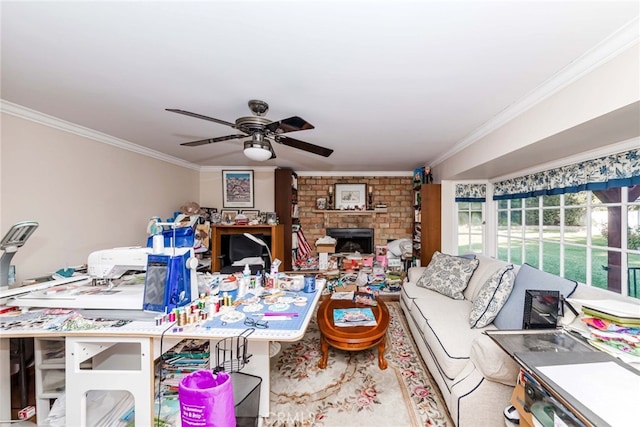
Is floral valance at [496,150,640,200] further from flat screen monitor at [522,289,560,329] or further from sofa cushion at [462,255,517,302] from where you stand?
flat screen monitor at [522,289,560,329]

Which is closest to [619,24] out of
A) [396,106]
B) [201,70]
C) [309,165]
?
[396,106]

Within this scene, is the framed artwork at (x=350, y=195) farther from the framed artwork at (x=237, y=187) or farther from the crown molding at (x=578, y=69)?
the crown molding at (x=578, y=69)

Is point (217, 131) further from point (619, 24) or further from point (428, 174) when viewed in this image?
point (428, 174)

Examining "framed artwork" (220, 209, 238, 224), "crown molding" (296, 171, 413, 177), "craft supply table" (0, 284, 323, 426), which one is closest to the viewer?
"craft supply table" (0, 284, 323, 426)

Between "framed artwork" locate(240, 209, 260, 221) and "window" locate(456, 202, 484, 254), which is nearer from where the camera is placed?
"window" locate(456, 202, 484, 254)

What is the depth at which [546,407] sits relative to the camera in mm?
950

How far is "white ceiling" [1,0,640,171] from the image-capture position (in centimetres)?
99

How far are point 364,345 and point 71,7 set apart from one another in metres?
2.52

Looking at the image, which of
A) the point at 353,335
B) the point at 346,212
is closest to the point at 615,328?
the point at 353,335

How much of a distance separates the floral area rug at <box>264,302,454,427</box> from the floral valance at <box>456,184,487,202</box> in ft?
6.96

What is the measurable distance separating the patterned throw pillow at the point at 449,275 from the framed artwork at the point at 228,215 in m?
2.93

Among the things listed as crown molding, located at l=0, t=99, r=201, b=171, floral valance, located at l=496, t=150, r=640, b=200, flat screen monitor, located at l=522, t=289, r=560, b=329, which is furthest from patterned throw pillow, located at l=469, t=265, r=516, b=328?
crown molding, located at l=0, t=99, r=201, b=171

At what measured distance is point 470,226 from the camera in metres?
3.46

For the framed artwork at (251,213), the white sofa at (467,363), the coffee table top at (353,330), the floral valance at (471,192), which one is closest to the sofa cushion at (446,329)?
the white sofa at (467,363)
